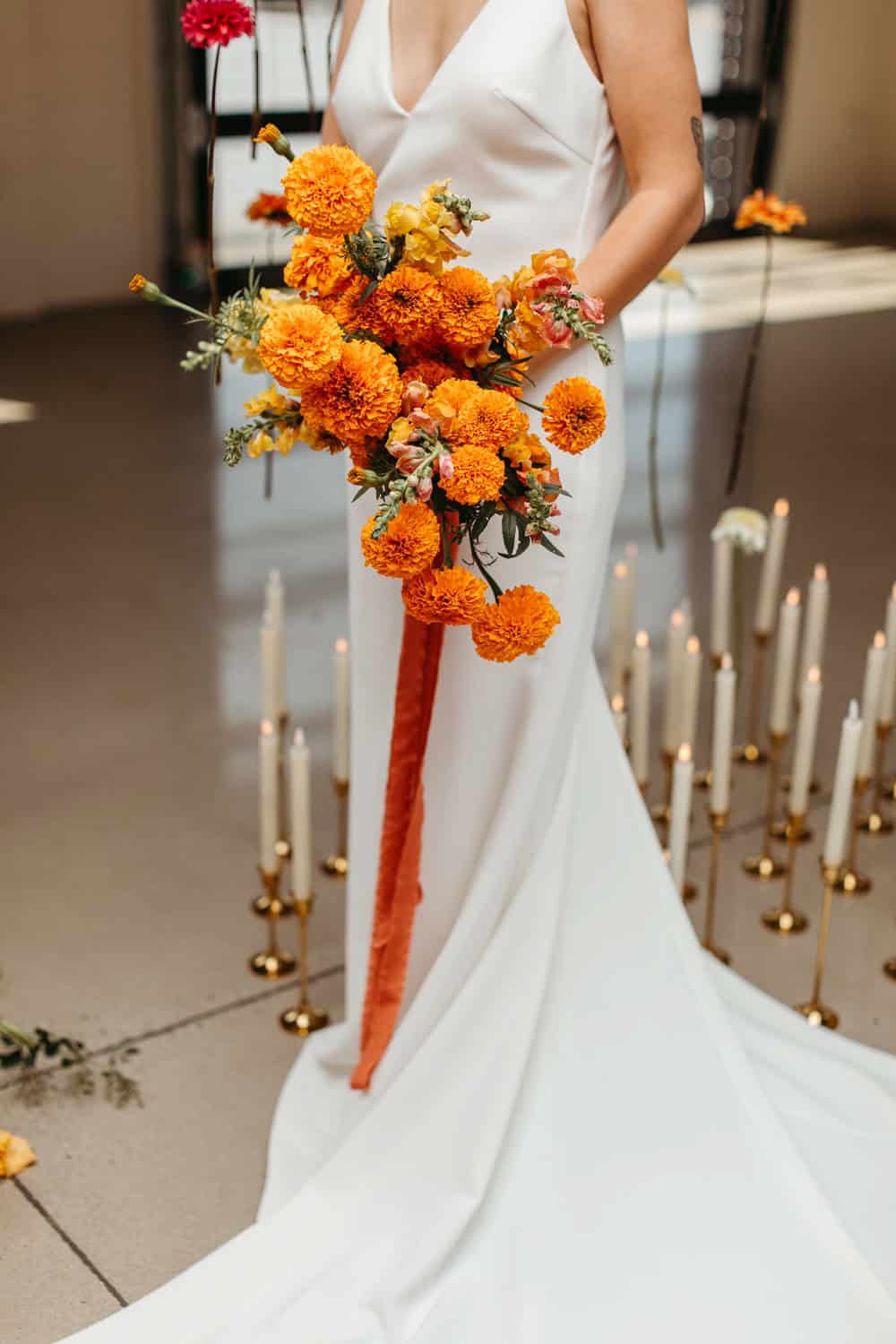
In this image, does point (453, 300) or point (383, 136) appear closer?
point (453, 300)

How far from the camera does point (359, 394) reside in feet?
6.02

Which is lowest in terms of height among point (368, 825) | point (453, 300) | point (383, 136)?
point (368, 825)

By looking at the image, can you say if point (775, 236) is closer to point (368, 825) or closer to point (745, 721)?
point (745, 721)

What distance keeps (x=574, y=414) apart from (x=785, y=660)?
173 centimetres

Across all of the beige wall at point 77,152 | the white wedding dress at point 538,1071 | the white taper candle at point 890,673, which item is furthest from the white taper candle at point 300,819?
the beige wall at point 77,152

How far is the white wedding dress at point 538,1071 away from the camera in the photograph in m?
2.17

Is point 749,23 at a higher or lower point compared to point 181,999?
higher

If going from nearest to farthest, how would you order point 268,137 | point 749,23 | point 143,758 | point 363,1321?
point 268,137 < point 363,1321 < point 143,758 < point 749,23

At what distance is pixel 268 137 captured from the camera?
1.86m

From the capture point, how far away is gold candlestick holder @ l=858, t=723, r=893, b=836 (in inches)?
142

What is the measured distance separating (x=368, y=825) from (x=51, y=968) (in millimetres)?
827

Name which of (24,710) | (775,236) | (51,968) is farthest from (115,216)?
(51,968)

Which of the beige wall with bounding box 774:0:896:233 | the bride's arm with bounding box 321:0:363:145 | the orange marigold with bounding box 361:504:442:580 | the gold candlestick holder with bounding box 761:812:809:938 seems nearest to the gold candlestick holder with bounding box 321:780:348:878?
the gold candlestick holder with bounding box 761:812:809:938

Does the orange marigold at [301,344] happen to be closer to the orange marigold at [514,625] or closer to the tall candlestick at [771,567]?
the orange marigold at [514,625]
